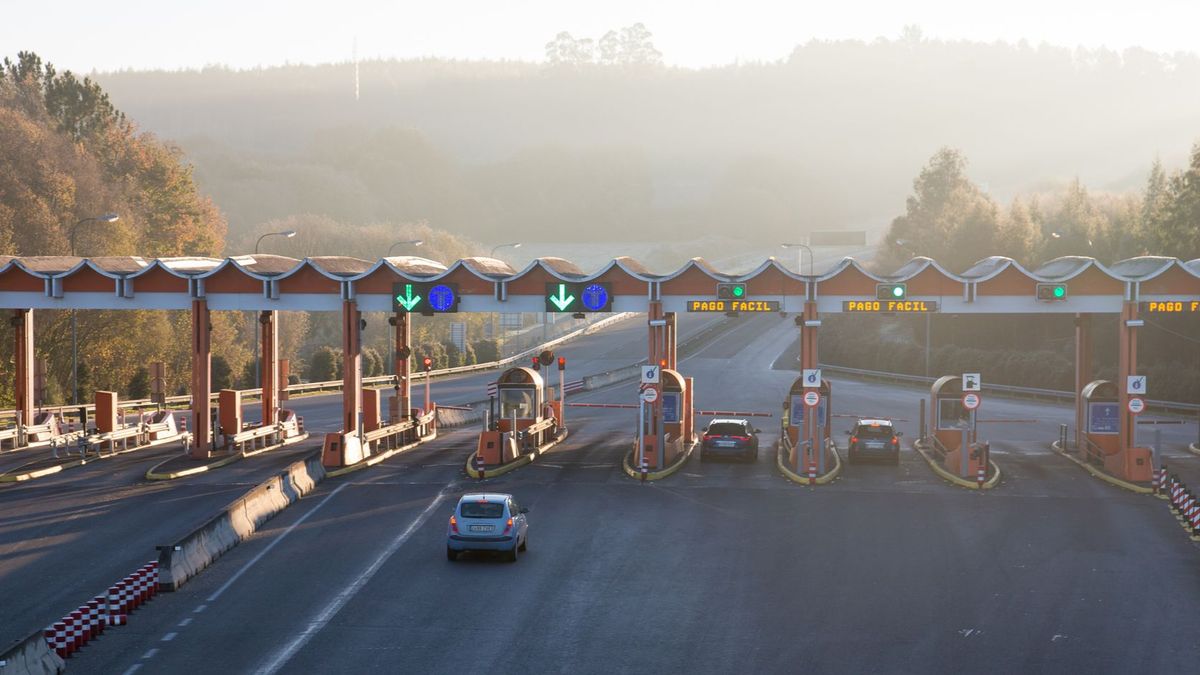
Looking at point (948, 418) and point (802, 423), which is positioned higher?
point (802, 423)

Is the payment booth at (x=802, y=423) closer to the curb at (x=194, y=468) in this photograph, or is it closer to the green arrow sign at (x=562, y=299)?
the green arrow sign at (x=562, y=299)

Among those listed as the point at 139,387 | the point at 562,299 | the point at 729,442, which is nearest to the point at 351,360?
the point at 562,299

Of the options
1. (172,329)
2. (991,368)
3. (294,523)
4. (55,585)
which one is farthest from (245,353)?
(55,585)

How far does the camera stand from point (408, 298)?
41062 mm

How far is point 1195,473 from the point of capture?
40281mm

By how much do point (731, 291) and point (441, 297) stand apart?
970 centimetres

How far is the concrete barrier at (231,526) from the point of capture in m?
23.9

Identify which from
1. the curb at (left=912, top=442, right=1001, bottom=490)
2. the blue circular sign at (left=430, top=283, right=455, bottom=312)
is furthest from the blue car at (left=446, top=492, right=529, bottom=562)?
the curb at (left=912, top=442, right=1001, bottom=490)

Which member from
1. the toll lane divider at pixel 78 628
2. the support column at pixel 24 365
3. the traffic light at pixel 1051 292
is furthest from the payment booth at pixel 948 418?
the support column at pixel 24 365

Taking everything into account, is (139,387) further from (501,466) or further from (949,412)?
(949,412)

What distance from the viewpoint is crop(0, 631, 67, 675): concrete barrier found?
16.3 m

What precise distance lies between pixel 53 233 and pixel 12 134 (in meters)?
6.60

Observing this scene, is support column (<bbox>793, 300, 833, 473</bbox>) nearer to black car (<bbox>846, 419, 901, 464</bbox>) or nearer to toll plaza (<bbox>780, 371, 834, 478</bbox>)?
toll plaza (<bbox>780, 371, 834, 478</bbox>)

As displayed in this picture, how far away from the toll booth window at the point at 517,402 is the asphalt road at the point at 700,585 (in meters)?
10.7
